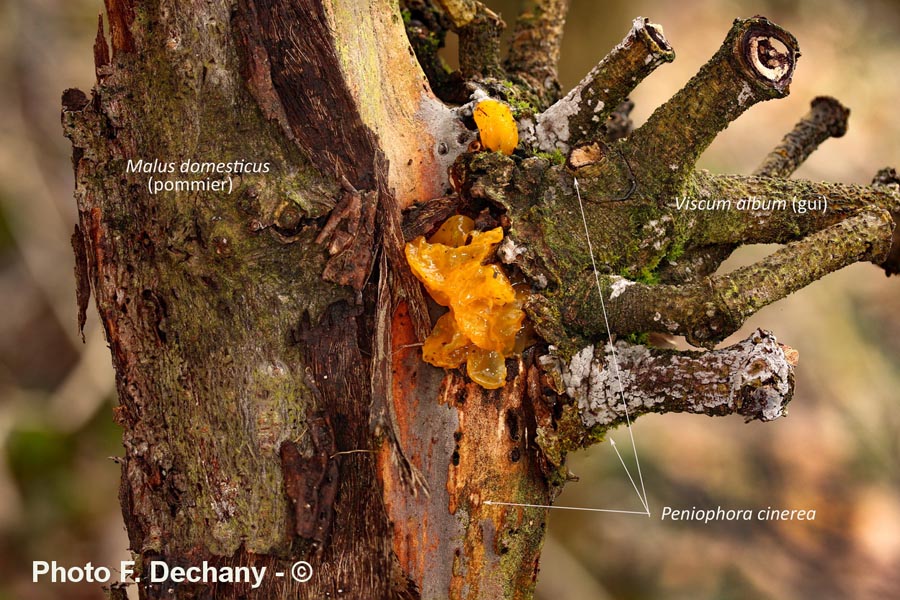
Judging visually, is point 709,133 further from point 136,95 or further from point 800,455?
point 800,455

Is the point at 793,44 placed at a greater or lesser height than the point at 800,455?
greater

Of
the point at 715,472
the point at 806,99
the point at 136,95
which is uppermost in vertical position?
the point at 806,99

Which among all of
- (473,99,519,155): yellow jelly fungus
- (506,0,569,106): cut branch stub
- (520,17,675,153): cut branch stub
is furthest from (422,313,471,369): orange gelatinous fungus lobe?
(506,0,569,106): cut branch stub

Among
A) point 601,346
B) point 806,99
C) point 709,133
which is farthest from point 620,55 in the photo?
point 806,99

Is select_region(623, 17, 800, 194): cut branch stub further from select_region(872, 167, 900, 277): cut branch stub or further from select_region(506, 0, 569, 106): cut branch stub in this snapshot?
select_region(872, 167, 900, 277): cut branch stub

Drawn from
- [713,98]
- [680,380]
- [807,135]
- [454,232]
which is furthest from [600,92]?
[807,135]

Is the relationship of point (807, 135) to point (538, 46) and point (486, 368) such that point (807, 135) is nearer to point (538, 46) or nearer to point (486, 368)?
point (538, 46)
